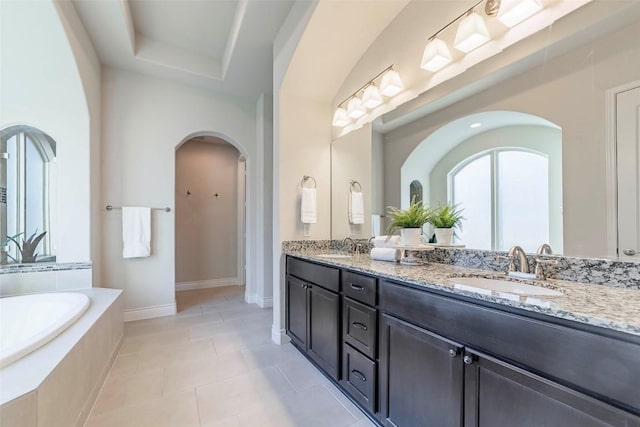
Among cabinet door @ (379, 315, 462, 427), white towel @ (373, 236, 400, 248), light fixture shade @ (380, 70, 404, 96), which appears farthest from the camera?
light fixture shade @ (380, 70, 404, 96)

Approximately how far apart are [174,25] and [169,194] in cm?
179

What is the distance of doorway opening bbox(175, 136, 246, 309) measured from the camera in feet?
15.0

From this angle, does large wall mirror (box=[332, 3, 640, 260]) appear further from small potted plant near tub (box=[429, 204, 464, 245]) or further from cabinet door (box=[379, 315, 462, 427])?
cabinet door (box=[379, 315, 462, 427])

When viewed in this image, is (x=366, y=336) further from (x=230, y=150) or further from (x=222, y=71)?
(x=230, y=150)

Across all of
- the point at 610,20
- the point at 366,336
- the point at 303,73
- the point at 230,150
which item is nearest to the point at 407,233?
the point at 366,336

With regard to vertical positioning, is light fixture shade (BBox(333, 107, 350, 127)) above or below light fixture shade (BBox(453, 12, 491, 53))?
below

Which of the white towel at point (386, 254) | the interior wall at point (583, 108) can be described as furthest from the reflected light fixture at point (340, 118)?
the interior wall at point (583, 108)

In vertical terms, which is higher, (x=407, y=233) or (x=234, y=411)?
(x=407, y=233)

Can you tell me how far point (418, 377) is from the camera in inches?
47.3

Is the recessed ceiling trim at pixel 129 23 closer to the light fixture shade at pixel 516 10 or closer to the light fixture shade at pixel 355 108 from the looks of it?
the light fixture shade at pixel 355 108

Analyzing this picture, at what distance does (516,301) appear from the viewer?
2.86 ft

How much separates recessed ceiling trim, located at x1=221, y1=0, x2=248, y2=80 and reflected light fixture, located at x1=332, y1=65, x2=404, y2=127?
3.77ft

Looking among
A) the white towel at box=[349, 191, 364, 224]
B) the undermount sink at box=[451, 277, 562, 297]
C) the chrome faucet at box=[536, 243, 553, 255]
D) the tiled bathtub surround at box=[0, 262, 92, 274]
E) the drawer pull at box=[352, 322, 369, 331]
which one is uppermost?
the white towel at box=[349, 191, 364, 224]

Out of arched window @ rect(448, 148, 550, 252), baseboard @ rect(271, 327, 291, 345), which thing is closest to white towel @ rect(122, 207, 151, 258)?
baseboard @ rect(271, 327, 291, 345)
